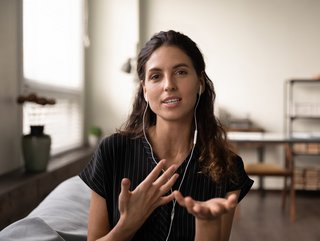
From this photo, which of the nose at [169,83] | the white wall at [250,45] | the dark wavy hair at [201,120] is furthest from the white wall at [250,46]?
the nose at [169,83]

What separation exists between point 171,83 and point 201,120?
10.6 inches

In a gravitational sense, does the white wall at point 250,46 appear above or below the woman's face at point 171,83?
above

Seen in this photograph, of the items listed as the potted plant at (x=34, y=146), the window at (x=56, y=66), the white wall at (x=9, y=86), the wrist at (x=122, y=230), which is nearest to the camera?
the wrist at (x=122, y=230)

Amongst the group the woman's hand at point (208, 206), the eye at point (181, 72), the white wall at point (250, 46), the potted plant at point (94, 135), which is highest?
the white wall at point (250, 46)

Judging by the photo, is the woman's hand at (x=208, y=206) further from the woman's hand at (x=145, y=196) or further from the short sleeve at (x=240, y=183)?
the short sleeve at (x=240, y=183)

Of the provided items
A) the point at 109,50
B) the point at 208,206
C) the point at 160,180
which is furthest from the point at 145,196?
the point at 109,50

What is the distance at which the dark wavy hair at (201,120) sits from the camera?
136 centimetres

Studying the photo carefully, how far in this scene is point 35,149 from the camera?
245 cm

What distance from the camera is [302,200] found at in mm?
4969

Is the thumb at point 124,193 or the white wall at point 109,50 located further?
the white wall at point 109,50

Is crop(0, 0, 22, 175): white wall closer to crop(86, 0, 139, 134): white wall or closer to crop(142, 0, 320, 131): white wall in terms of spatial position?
crop(86, 0, 139, 134): white wall

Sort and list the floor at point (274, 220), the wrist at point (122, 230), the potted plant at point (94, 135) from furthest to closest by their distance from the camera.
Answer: the potted plant at point (94, 135) → the floor at point (274, 220) → the wrist at point (122, 230)

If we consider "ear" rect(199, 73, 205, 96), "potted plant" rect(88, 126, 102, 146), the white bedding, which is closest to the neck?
"ear" rect(199, 73, 205, 96)

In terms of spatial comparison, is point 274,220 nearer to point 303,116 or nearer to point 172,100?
point 303,116
